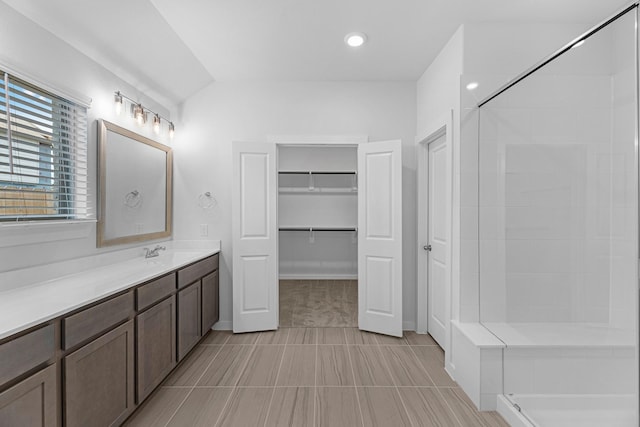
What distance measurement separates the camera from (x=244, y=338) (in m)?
3.33

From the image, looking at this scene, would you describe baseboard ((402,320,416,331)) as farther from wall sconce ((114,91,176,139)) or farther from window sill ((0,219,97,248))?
wall sconce ((114,91,176,139))

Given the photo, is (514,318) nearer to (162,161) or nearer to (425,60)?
(425,60)

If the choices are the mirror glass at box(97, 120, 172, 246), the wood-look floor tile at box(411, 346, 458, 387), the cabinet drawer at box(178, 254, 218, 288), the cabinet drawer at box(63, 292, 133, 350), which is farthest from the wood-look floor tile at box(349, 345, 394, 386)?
the mirror glass at box(97, 120, 172, 246)

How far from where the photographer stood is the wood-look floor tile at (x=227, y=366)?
251 centimetres

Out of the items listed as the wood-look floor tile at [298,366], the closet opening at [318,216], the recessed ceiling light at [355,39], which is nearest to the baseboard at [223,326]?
the wood-look floor tile at [298,366]

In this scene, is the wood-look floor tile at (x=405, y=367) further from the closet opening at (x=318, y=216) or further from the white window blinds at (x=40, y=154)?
the white window blinds at (x=40, y=154)

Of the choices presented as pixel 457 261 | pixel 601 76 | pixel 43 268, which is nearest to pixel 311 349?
pixel 457 261

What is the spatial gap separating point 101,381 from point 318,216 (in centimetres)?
444

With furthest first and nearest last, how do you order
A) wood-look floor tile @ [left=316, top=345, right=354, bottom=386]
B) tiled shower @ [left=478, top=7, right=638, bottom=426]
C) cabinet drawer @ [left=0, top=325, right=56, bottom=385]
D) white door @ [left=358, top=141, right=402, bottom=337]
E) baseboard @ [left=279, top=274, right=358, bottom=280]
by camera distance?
baseboard @ [left=279, top=274, right=358, bottom=280] < white door @ [left=358, top=141, right=402, bottom=337] < wood-look floor tile @ [left=316, top=345, right=354, bottom=386] < tiled shower @ [left=478, top=7, right=638, bottom=426] < cabinet drawer @ [left=0, top=325, right=56, bottom=385]

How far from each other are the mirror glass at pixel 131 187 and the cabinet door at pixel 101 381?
37.9 inches

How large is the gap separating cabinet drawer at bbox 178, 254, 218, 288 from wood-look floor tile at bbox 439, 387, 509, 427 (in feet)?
6.97

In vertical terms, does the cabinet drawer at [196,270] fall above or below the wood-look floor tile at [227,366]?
above

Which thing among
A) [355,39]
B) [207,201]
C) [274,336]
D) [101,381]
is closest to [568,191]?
[355,39]

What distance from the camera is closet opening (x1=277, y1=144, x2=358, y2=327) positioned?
5816 mm
